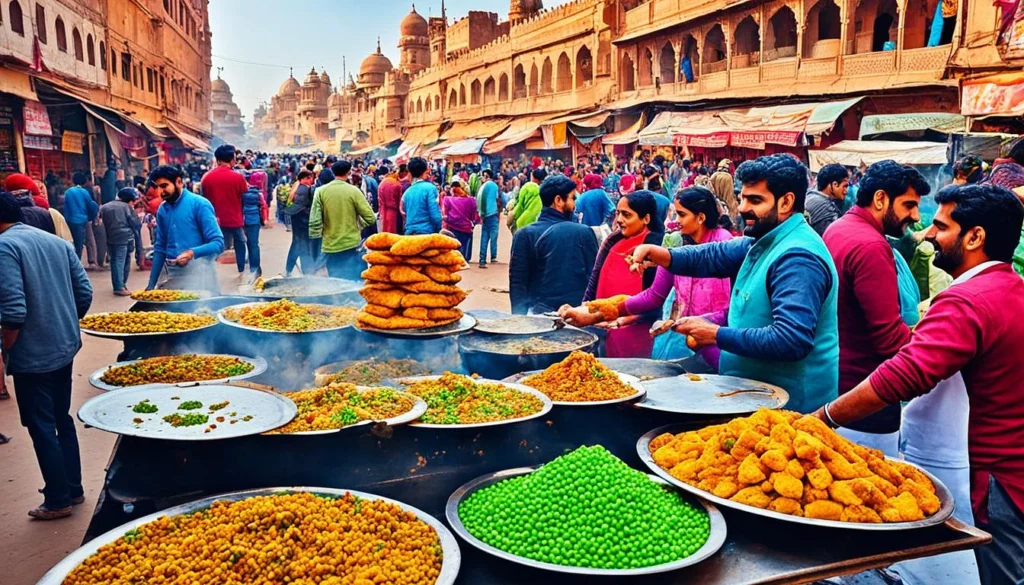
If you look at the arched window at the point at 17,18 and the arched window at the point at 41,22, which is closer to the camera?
the arched window at the point at 17,18

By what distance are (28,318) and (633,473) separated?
3529mm

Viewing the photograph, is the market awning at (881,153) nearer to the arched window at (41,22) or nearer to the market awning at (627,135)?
the market awning at (627,135)

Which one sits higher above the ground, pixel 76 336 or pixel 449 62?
pixel 449 62

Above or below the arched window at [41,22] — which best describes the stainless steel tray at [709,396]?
below

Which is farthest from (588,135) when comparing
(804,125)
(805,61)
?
(804,125)

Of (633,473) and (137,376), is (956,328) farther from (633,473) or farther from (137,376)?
(137,376)

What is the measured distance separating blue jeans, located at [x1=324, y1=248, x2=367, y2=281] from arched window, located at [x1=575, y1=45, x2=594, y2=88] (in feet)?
69.6

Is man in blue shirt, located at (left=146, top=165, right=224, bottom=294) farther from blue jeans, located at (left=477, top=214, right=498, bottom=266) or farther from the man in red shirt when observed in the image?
blue jeans, located at (left=477, top=214, right=498, bottom=266)

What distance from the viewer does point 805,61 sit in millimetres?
17234

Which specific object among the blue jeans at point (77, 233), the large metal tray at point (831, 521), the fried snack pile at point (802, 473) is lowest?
the large metal tray at point (831, 521)

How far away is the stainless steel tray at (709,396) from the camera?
300 cm

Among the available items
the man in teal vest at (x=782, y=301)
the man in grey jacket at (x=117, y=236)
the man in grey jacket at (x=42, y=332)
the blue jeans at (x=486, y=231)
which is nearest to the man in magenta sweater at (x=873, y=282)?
the man in teal vest at (x=782, y=301)

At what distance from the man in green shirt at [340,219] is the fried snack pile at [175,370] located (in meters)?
4.39

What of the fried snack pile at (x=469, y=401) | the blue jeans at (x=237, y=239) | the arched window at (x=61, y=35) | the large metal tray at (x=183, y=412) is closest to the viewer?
the large metal tray at (x=183, y=412)
